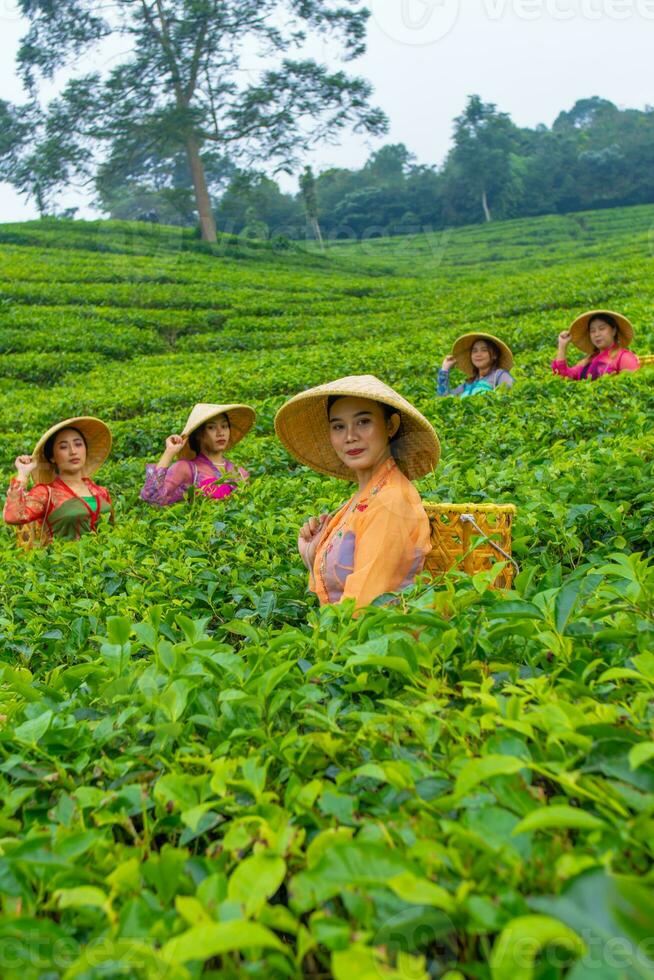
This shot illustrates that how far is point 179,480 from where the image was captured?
4816 millimetres

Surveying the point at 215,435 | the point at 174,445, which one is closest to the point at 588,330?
the point at 215,435

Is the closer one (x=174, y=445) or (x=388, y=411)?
(x=388, y=411)

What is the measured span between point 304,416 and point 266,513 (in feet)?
2.57

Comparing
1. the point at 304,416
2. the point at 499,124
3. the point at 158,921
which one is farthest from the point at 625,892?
the point at 499,124

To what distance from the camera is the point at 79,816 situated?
1216 mm

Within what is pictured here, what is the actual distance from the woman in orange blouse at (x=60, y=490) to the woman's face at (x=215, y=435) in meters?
0.66

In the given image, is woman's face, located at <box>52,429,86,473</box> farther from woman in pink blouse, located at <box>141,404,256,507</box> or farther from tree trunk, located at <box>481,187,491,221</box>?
tree trunk, located at <box>481,187,491,221</box>

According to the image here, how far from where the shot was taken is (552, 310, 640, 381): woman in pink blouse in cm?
633

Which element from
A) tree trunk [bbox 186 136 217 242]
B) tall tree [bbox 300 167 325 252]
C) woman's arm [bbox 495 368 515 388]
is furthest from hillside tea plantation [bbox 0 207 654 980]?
tall tree [bbox 300 167 325 252]

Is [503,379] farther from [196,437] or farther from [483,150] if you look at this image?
[483,150]

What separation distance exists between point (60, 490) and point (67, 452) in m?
0.24

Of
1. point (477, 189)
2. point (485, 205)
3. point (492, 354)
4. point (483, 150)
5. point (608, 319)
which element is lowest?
point (492, 354)

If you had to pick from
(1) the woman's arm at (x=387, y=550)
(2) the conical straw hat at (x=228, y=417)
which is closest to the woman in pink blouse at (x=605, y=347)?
(2) the conical straw hat at (x=228, y=417)

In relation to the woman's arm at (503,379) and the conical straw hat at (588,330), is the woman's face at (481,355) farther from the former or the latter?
the conical straw hat at (588,330)
